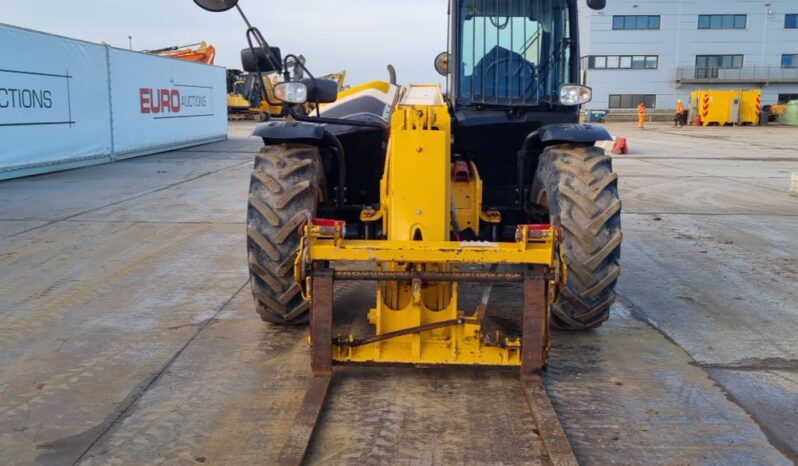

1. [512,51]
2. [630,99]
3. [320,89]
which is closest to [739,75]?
[630,99]

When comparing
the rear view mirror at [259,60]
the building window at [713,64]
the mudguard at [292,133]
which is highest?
the building window at [713,64]

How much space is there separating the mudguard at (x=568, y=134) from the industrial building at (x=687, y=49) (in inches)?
1836

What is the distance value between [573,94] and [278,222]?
2111mm

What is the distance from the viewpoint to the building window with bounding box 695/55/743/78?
49000mm

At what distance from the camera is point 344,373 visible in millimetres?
4355

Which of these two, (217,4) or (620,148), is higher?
(217,4)

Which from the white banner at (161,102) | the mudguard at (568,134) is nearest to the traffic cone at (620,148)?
the white banner at (161,102)

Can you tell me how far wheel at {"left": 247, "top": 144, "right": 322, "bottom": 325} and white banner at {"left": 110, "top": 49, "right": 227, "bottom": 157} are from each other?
14870 millimetres

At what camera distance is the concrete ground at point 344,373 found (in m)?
3.56

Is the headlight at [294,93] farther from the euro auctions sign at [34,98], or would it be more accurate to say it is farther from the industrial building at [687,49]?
the industrial building at [687,49]

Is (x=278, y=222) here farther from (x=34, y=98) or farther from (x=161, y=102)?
(x=161, y=102)

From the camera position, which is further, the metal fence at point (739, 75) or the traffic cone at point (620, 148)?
the metal fence at point (739, 75)

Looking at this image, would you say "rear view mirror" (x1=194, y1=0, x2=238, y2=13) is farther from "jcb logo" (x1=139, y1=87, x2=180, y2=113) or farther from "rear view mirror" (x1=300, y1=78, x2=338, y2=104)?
"jcb logo" (x1=139, y1=87, x2=180, y2=113)

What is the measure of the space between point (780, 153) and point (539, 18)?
20.1 meters
